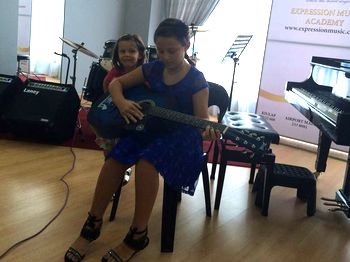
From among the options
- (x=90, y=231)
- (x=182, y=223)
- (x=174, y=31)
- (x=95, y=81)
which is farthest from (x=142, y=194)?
(x=95, y=81)

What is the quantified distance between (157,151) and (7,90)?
2.27m

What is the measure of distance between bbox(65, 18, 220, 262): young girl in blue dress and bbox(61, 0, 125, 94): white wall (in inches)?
145

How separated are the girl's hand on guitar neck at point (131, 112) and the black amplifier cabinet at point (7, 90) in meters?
1.94

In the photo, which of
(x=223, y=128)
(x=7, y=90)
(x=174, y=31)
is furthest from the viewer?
(x=7, y=90)

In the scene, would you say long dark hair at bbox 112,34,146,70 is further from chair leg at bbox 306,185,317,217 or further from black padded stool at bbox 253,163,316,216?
chair leg at bbox 306,185,317,217

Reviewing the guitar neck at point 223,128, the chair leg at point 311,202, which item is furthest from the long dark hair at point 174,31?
the chair leg at point 311,202

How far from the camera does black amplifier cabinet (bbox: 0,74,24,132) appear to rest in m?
3.34

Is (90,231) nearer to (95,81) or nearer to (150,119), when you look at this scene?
(150,119)

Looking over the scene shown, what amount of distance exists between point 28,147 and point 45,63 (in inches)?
88.6

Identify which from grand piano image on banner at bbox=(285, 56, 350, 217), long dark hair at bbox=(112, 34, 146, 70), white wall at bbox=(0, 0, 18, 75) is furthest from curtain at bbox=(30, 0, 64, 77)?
grand piano image on banner at bbox=(285, 56, 350, 217)

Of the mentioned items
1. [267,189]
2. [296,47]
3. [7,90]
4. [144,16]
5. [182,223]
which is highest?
[144,16]

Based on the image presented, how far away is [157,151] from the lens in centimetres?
164

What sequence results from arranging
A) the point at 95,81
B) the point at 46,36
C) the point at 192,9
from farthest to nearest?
1. the point at 192,9
2. the point at 46,36
3. the point at 95,81

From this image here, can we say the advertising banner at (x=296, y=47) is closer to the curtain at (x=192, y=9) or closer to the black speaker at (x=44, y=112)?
the curtain at (x=192, y=9)
